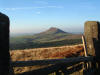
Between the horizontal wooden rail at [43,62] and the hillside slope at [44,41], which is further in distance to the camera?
the hillside slope at [44,41]

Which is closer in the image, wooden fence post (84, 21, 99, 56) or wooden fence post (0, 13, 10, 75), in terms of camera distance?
wooden fence post (0, 13, 10, 75)

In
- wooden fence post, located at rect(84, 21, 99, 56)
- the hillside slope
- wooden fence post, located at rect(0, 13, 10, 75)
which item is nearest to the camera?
wooden fence post, located at rect(0, 13, 10, 75)

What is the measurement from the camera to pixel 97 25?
18.3 feet

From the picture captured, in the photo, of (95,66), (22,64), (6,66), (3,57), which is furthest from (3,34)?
(95,66)

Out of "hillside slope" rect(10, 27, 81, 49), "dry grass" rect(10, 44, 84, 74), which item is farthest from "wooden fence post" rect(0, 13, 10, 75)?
"hillside slope" rect(10, 27, 81, 49)

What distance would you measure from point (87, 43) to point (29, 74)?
2854 mm

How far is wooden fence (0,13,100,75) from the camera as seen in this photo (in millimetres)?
2459

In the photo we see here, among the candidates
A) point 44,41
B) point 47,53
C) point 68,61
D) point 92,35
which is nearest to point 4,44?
point 68,61

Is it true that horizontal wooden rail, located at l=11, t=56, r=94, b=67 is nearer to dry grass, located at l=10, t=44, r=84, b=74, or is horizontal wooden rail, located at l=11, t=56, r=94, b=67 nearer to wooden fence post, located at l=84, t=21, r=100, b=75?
wooden fence post, located at l=84, t=21, r=100, b=75

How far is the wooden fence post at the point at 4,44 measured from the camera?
242 centimetres

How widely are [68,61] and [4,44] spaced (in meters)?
2.41

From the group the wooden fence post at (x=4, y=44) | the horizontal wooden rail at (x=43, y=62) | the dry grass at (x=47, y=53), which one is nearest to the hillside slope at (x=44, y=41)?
the dry grass at (x=47, y=53)

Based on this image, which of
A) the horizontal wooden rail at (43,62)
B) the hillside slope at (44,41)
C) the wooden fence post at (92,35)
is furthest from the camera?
the hillside slope at (44,41)

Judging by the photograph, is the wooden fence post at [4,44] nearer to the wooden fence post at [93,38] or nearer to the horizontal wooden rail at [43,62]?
the horizontal wooden rail at [43,62]
